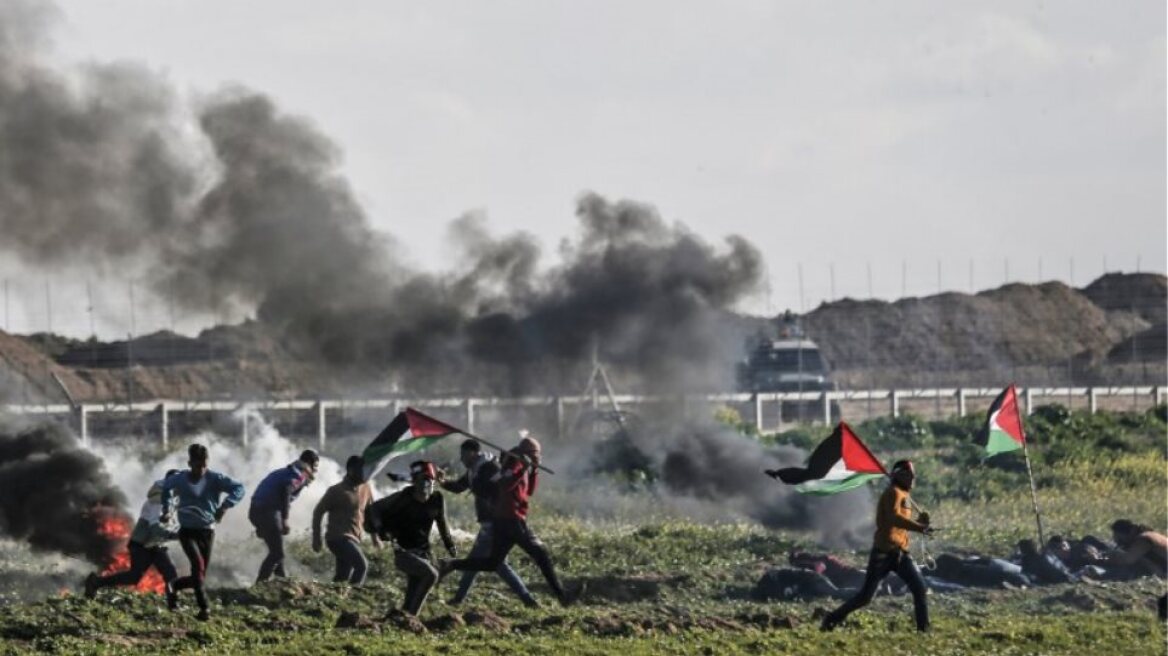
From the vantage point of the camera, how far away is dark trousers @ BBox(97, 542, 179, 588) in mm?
24734

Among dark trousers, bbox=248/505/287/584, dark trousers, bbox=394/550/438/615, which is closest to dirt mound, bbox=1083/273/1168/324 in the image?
dark trousers, bbox=248/505/287/584

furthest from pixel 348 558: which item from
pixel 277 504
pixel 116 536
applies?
pixel 116 536

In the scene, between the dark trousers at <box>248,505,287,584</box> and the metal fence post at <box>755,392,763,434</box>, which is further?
the metal fence post at <box>755,392,763,434</box>

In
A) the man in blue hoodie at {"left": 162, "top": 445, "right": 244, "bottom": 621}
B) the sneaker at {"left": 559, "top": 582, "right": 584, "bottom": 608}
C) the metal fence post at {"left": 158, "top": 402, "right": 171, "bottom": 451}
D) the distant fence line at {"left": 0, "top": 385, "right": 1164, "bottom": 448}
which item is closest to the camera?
the man in blue hoodie at {"left": 162, "top": 445, "right": 244, "bottom": 621}

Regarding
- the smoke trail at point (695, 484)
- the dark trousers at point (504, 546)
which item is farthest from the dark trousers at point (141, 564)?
the smoke trail at point (695, 484)

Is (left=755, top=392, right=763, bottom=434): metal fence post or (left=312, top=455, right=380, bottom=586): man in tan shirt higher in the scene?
(left=755, top=392, right=763, bottom=434): metal fence post

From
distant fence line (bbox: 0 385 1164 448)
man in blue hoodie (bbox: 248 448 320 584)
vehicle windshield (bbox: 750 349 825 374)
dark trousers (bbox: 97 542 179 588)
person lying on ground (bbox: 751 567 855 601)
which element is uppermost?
vehicle windshield (bbox: 750 349 825 374)

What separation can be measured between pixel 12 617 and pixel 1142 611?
42.8 ft

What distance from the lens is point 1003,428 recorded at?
32.5 m

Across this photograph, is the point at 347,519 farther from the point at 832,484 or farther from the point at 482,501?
the point at 832,484

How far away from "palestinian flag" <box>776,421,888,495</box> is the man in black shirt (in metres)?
3.43

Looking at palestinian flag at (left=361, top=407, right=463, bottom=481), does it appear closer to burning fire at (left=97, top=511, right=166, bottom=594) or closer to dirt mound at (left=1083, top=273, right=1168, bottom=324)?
burning fire at (left=97, top=511, right=166, bottom=594)

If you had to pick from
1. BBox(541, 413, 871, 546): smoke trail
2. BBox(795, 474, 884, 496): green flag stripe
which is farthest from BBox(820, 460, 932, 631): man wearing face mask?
BBox(541, 413, 871, 546): smoke trail

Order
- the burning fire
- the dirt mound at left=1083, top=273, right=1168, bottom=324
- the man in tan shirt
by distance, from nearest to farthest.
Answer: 1. the man in tan shirt
2. the burning fire
3. the dirt mound at left=1083, top=273, right=1168, bottom=324
